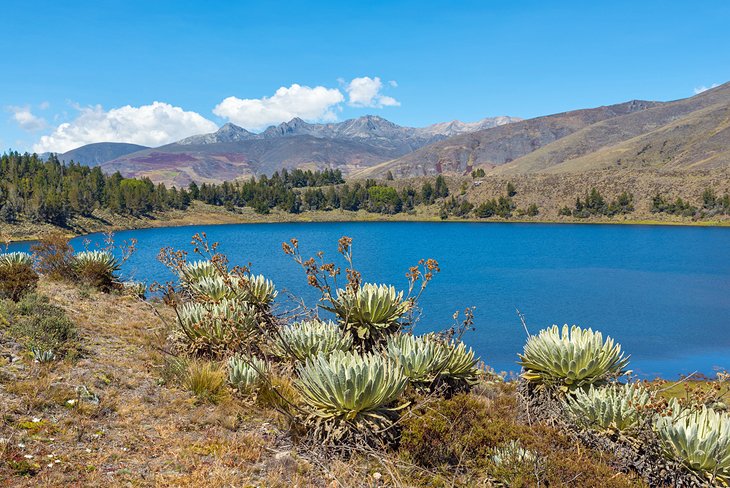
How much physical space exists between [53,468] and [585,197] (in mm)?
136736

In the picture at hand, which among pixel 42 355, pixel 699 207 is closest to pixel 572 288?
pixel 42 355

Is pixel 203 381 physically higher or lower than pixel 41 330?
lower

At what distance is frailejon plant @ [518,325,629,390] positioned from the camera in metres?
7.10

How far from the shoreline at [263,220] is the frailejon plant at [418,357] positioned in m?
87.9

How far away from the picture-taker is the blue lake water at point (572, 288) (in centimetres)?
2347

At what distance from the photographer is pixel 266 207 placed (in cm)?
14162

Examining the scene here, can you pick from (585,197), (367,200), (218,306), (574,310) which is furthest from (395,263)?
(367,200)

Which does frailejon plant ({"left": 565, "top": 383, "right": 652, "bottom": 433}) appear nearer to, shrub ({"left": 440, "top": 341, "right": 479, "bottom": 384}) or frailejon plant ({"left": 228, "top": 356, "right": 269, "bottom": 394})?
shrub ({"left": 440, "top": 341, "right": 479, "bottom": 384})

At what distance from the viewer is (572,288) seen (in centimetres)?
3844

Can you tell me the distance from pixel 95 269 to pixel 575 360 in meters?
13.6

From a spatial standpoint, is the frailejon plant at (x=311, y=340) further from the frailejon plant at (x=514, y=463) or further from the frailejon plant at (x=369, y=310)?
the frailejon plant at (x=514, y=463)

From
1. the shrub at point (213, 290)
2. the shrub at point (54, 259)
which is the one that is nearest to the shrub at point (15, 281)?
the shrub at point (54, 259)

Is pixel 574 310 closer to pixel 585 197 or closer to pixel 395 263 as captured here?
pixel 395 263

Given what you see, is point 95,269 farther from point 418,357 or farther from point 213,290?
point 418,357
